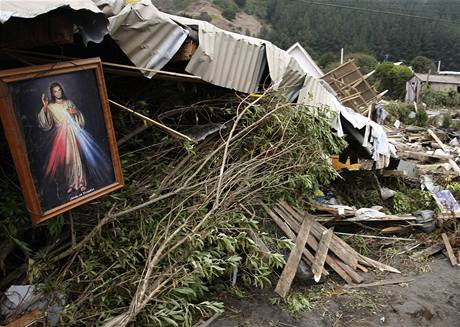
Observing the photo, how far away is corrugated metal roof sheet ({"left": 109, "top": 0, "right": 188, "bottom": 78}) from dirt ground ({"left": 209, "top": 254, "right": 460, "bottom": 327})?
9.17 feet

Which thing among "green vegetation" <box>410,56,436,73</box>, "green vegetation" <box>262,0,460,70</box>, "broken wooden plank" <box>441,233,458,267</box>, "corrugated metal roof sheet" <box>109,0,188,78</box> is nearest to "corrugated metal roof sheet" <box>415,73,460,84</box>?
"green vegetation" <box>410,56,436,73</box>

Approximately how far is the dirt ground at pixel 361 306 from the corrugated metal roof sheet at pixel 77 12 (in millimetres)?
3046

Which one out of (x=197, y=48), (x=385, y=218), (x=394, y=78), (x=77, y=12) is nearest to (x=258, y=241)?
(x=197, y=48)

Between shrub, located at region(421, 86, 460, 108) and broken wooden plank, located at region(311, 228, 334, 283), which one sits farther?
shrub, located at region(421, 86, 460, 108)

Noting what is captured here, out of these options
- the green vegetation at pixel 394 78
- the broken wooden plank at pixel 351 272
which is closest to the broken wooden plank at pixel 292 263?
the broken wooden plank at pixel 351 272

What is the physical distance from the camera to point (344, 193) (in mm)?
8766

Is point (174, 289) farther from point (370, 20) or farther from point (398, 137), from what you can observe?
Answer: point (370, 20)

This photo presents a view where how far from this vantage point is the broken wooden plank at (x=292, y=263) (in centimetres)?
514

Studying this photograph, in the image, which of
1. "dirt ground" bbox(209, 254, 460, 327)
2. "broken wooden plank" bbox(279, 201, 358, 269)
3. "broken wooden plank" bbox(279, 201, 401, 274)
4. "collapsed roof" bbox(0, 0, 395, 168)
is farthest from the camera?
"broken wooden plank" bbox(279, 201, 401, 274)

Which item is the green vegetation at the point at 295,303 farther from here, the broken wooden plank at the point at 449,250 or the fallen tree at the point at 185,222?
the broken wooden plank at the point at 449,250

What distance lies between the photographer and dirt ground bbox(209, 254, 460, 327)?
4754mm

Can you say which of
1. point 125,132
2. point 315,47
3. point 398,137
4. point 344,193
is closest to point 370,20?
point 315,47

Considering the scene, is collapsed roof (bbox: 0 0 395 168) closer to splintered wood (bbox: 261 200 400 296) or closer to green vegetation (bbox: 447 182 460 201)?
splintered wood (bbox: 261 200 400 296)

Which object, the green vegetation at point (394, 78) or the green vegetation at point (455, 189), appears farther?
the green vegetation at point (394, 78)
